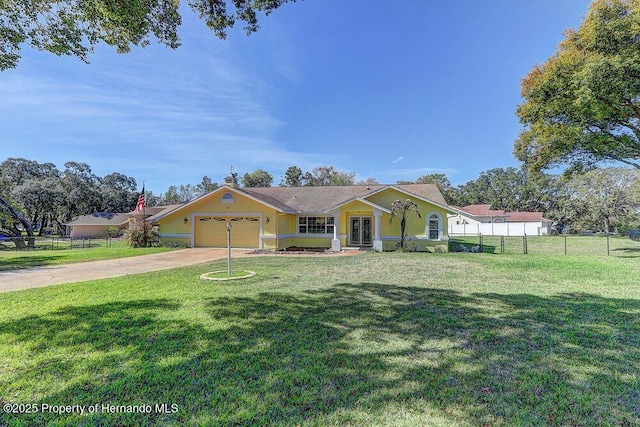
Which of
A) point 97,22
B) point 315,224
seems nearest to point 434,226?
point 315,224

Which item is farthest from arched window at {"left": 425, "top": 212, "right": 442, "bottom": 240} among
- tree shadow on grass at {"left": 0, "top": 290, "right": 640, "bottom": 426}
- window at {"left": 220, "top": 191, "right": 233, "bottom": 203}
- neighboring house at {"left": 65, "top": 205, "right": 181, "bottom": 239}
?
neighboring house at {"left": 65, "top": 205, "right": 181, "bottom": 239}

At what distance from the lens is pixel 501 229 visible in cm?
4294

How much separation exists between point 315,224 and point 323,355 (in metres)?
16.7

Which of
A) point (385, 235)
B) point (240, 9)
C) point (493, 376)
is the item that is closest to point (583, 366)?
point (493, 376)

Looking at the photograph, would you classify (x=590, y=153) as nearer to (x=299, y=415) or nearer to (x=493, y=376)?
(x=493, y=376)

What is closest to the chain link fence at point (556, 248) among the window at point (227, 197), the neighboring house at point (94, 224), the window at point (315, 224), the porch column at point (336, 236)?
the porch column at point (336, 236)

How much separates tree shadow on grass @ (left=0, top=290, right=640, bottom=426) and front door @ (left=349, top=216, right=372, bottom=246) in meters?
14.0

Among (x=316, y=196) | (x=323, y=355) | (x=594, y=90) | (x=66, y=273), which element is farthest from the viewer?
(x=316, y=196)

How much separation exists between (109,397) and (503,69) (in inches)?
857

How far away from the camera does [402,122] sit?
25219 millimetres

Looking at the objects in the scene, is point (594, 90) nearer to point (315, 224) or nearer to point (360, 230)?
point (360, 230)

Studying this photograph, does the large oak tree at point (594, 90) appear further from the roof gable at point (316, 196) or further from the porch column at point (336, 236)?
the porch column at point (336, 236)

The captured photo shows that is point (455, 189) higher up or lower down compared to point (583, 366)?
higher up

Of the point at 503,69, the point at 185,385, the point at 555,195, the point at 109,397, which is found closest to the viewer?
the point at 109,397
